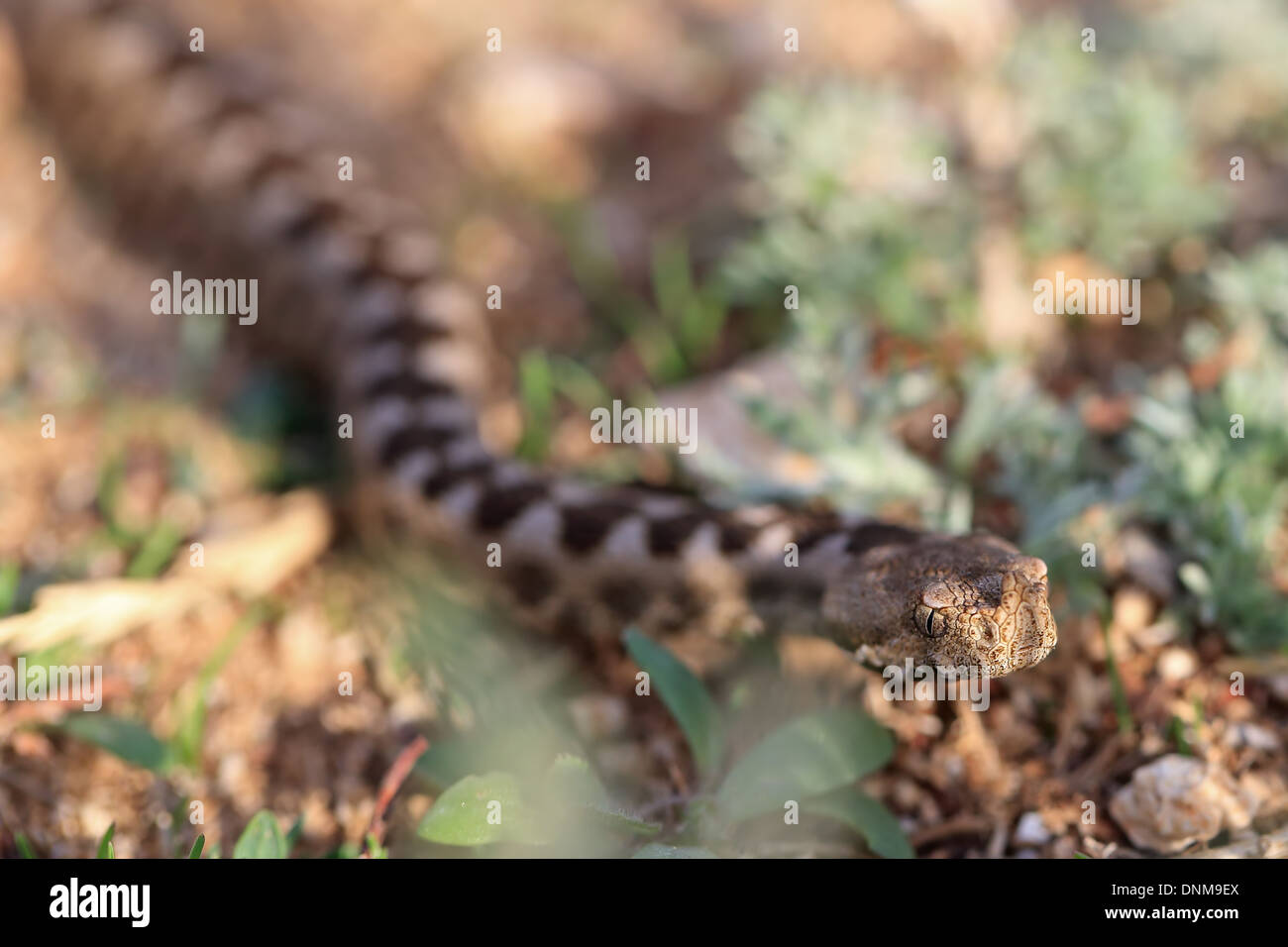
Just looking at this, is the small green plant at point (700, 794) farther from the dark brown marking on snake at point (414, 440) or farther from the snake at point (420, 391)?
the dark brown marking on snake at point (414, 440)

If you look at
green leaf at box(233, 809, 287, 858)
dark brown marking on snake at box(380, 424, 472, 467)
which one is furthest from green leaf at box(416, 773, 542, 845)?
dark brown marking on snake at box(380, 424, 472, 467)

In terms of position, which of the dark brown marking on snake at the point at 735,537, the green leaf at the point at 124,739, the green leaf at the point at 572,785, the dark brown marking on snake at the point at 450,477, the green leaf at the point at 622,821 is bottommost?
the green leaf at the point at 622,821

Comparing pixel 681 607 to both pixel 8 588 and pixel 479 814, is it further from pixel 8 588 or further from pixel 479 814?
pixel 8 588

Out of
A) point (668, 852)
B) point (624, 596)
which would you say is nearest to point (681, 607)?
point (624, 596)

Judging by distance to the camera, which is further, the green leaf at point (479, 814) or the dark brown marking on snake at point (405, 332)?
the dark brown marking on snake at point (405, 332)

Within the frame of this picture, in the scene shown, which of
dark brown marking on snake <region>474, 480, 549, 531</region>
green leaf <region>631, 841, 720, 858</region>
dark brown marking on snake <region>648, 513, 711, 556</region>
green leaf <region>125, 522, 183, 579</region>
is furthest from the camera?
dark brown marking on snake <region>474, 480, 549, 531</region>

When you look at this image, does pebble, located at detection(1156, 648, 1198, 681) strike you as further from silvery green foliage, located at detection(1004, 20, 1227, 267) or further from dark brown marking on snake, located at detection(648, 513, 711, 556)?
silvery green foliage, located at detection(1004, 20, 1227, 267)

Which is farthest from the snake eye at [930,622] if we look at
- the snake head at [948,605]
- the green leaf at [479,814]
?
the green leaf at [479,814]
